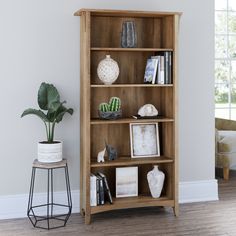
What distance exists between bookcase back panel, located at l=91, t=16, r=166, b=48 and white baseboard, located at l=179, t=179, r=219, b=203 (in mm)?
1444

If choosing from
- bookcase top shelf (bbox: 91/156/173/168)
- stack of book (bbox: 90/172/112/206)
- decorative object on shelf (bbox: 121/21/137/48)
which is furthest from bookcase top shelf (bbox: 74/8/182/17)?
stack of book (bbox: 90/172/112/206)

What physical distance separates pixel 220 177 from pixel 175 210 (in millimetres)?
1666

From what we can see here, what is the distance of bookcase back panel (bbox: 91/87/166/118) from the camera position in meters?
3.90

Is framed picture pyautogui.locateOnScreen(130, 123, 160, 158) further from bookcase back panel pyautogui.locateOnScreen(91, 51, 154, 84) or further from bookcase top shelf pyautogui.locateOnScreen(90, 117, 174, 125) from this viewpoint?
bookcase back panel pyautogui.locateOnScreen(91, 51, 154, 84)

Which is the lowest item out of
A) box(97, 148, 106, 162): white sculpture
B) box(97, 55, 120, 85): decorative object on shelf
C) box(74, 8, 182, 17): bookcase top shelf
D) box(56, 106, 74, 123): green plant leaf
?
box(97, 148, 106, 162): white sculpture

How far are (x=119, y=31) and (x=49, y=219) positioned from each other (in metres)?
1.84

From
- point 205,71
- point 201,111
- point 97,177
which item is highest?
point 205,71

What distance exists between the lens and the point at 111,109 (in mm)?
3701

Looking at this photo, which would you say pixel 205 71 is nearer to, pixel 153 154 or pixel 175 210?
pixel 153 154

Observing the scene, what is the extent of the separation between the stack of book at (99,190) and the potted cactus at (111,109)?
1.77 feet

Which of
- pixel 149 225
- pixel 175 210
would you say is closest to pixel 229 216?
pixel 175 210

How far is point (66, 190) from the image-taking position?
392cm

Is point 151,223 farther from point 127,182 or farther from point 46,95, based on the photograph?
point 46,95

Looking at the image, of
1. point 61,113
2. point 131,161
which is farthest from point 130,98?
point 61,113
